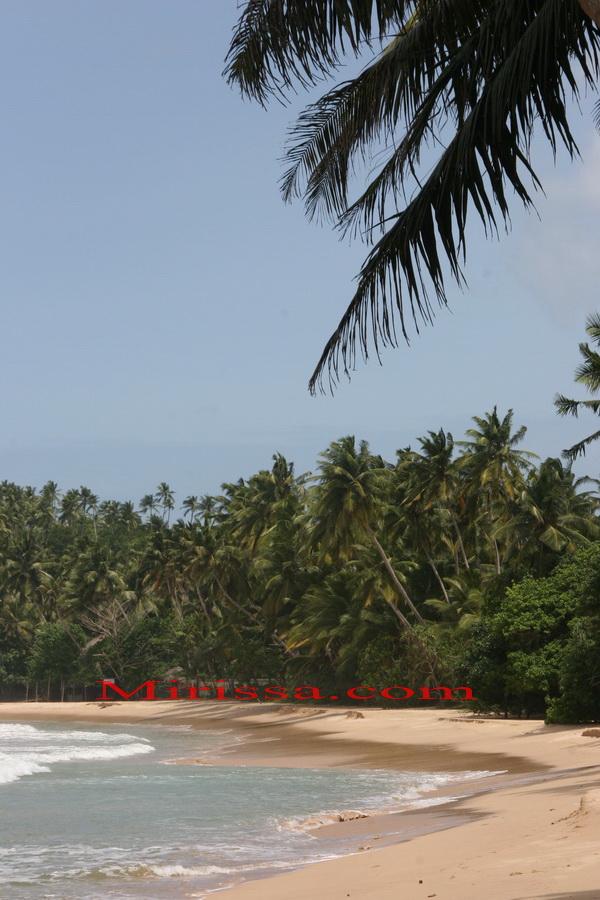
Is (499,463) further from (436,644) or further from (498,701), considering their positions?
(498,701)


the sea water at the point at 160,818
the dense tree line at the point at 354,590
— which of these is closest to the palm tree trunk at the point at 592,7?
the sea water at the point at 160,818

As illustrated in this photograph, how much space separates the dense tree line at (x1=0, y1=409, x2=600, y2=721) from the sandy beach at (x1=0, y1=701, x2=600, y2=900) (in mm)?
3199

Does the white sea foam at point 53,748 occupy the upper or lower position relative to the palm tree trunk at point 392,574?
lower

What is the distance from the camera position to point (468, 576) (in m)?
41.9

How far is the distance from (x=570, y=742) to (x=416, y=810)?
33.5 ft

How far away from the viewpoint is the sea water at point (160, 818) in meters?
10.5

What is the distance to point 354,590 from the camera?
4678 centimetres

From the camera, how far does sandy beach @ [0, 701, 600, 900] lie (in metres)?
7.37

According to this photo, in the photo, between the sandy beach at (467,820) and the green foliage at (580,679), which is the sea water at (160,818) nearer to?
the sandy beach at (467,820)

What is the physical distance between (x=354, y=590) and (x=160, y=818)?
105 ft

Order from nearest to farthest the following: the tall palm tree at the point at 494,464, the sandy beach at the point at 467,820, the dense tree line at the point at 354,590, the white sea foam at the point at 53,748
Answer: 1. the sandy beach at the point at 467,820
2. the white sea foam at the point at 53,748
3. the dense tree line at the point at 354,590
4. the tall palm tree at the point at 494,464

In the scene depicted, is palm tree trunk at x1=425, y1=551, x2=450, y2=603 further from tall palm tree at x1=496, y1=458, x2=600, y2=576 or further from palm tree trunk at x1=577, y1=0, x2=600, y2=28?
palm tree trunk at x1=577, y1=0, x2=600, y2=28

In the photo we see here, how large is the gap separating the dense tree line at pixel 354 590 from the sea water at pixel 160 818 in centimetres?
923

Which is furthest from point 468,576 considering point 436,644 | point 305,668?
point 305,668
